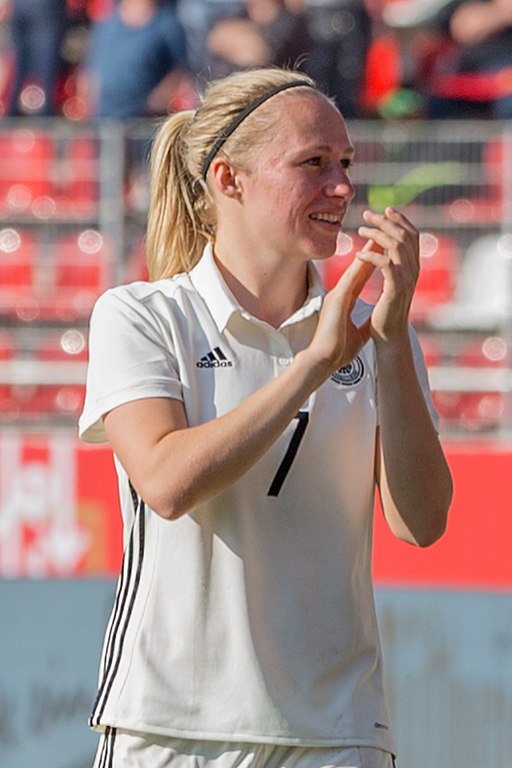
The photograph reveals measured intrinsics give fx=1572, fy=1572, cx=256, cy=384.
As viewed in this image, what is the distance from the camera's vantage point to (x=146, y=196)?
7.27 m

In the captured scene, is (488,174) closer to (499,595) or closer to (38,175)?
(38,175)

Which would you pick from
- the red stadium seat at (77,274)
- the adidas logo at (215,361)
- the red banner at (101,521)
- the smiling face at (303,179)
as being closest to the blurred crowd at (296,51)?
the red stadium seat at (77,274)

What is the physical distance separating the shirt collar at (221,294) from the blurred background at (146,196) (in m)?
3.19

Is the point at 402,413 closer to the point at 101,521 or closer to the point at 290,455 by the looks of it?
the point at 290,455

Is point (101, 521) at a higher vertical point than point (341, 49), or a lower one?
lower

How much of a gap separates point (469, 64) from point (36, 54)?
2.23 m

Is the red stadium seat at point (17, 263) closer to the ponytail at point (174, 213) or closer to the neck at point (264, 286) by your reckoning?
the ponytail at point (174, 213)

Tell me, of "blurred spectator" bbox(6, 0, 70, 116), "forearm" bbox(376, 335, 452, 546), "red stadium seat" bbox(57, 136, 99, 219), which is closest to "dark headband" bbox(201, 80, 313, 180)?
"forearm" bbox(376, 335, 452, 546)

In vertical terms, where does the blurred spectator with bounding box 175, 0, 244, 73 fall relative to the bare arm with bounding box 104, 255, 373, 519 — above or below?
above

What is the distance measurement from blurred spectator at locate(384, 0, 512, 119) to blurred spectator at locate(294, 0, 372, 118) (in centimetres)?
36

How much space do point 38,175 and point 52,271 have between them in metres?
0.52

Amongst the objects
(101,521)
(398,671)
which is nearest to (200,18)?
(101,521)

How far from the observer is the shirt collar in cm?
250

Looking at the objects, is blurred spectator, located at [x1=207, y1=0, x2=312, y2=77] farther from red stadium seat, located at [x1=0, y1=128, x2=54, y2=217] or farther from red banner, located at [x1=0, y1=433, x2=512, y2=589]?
red banner, located at [x1=0, y1=433, x2=512, y2=589]
